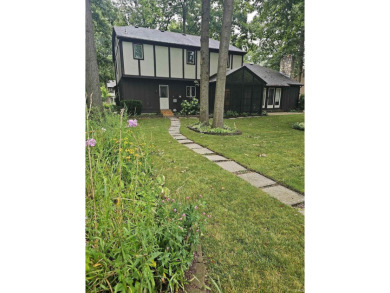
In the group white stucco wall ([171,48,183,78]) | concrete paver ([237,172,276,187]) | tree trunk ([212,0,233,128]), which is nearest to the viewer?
concrete paver ([237,172,276,187])

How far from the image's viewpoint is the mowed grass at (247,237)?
1.49 m

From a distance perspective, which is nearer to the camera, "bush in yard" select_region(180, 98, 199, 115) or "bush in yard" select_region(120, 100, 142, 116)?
"bush in yard" select_region(120, 100, 142, 116)

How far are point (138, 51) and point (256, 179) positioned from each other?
12.6m

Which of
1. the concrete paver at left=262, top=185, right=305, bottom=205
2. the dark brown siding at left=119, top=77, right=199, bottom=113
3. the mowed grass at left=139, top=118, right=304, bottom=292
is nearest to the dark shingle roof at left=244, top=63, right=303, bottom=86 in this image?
the dark brown siding at left=119, top=77, right=199, bottom=113

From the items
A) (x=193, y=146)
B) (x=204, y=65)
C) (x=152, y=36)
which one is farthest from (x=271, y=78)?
(x=193, y=146)

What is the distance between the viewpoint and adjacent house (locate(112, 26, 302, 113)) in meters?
13.0

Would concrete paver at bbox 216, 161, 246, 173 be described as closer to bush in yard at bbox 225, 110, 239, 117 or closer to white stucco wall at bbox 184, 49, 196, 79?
bush in yard at bbox 225, 110, 239, 117

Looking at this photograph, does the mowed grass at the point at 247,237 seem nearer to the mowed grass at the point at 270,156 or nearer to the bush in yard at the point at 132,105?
the mowed grass at the point at 270,156

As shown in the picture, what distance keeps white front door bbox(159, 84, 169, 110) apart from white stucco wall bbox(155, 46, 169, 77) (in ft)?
3.24

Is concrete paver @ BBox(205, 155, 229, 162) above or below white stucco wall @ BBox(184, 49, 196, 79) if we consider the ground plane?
below

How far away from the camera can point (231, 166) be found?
4008mm

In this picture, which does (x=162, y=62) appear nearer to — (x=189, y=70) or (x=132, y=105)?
(x=189, y=70)
